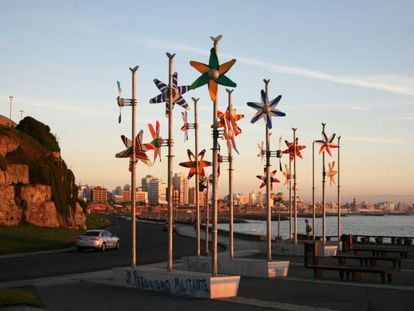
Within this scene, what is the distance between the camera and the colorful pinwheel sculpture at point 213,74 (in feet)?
55.9

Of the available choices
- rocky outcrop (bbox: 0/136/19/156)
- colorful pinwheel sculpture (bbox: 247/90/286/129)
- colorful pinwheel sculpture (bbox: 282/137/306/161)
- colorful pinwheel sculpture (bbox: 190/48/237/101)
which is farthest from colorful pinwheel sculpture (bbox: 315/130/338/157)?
rocky outcrop (bbox: 0/136/19/156)

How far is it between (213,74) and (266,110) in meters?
6.41

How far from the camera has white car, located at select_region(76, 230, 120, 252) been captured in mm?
37281

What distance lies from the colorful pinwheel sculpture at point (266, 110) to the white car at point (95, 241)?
58.8 feet

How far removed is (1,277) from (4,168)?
2915 centimetres

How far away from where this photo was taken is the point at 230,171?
2411cm

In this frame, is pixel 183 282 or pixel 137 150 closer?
pixel 183 282

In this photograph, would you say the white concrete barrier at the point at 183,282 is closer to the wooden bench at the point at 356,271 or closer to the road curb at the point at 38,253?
the wooden bench at the point at 356,271

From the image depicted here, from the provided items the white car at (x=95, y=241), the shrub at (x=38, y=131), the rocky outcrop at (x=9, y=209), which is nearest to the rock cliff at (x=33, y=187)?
the rocky outcrop at (x=9, y=209)

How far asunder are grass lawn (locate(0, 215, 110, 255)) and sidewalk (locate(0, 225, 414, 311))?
14.4m

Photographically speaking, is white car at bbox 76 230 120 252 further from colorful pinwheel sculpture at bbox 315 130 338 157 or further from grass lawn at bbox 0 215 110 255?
colorful pinwheel sculpture at bbox 315 130 338 157

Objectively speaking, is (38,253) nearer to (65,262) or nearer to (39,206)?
(65,262)

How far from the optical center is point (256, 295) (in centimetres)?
1744

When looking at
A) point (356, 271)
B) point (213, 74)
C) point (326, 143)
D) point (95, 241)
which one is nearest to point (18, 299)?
point (213, 74)
